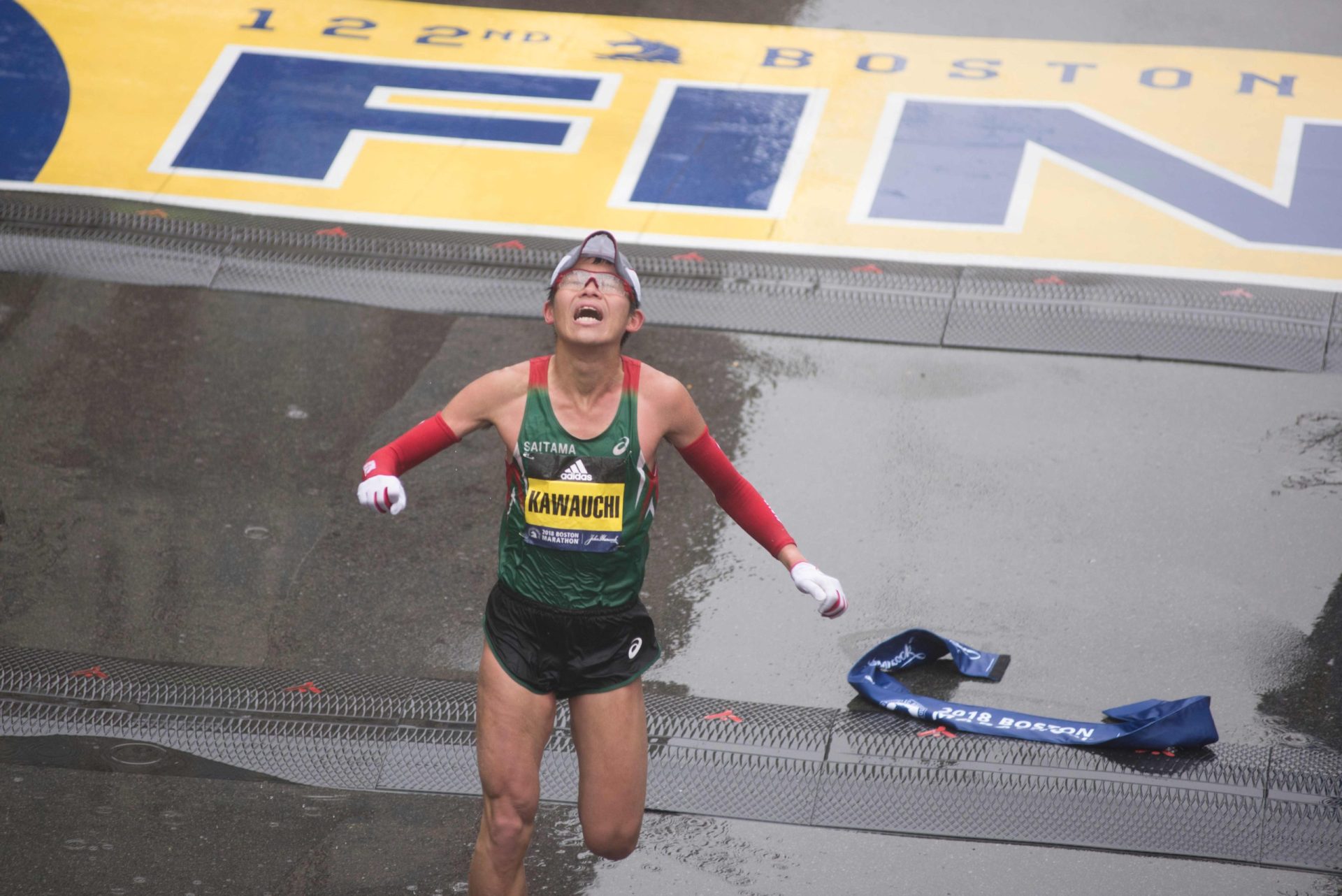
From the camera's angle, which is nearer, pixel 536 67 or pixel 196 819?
pixel 196 819

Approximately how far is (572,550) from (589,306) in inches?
26.7

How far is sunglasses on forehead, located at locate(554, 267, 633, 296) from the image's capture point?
4.05 m

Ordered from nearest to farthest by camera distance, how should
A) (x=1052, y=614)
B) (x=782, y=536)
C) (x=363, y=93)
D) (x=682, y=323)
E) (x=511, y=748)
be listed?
(x=511, y=748), (x=782, y=536), (x=1052, y=614), (x=682, y=323), (x=363, y=93)

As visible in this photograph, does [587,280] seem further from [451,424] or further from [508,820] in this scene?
[508,820]

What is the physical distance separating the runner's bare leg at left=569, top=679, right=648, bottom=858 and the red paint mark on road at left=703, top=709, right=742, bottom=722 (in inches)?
52.4

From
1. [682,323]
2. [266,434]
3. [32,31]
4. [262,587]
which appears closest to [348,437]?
[266,434]

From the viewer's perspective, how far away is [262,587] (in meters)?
6.14

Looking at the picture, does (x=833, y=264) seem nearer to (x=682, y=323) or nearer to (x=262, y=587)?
(x=682, y=323)

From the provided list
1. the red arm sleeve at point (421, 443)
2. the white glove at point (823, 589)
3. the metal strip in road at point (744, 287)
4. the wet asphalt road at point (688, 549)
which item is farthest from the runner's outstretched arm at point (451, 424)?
the metal strip in road at point (744, 287)

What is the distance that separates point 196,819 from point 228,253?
436 cm

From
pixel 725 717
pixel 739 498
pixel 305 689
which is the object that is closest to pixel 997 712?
pixel 725 717

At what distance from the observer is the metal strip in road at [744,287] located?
7723mm

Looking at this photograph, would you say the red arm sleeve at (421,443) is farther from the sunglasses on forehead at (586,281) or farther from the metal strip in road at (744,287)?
the metal strip in road at (744,287)

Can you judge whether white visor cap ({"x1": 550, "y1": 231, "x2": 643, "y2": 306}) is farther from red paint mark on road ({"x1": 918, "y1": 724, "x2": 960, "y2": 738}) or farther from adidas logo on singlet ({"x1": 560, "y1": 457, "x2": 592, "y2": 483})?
red paint mark on road ({"x1": 918, "y1": 724, "x2": 960, "y2": 738})
